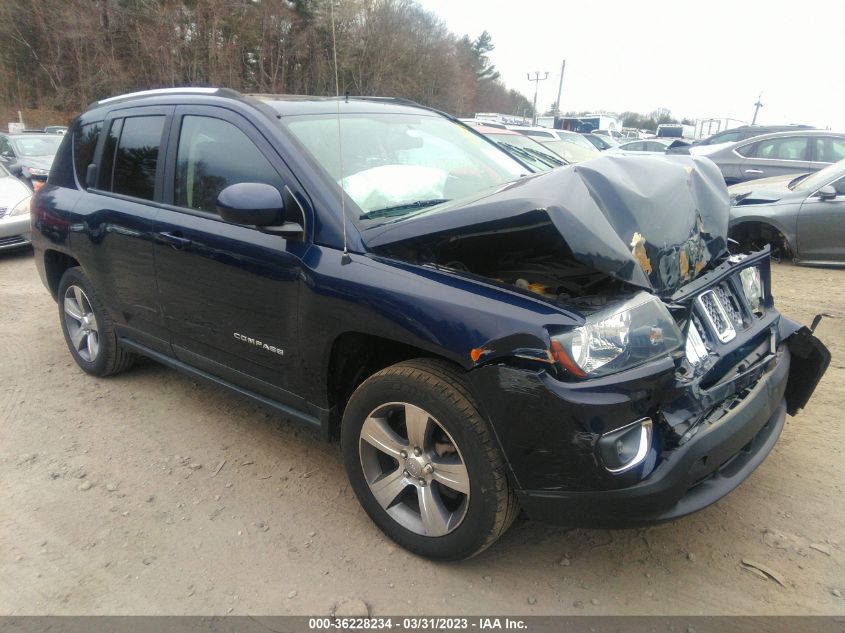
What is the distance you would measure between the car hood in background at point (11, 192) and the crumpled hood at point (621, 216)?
805cm

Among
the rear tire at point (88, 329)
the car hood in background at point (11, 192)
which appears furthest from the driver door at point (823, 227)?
the car hood in background at point (11, 192)

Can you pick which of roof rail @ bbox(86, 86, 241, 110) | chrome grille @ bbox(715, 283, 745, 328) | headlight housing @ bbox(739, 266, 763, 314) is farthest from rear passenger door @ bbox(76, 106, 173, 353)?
headlight housing @ bbox(739, 266, 763, 314)

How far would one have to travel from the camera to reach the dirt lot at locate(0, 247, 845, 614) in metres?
2.28

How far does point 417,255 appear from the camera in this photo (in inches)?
91.0

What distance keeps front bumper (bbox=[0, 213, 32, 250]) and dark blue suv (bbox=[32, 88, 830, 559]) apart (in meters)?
5.69

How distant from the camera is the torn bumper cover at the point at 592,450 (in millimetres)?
1918

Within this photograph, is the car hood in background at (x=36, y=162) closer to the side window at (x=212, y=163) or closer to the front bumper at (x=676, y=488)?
the side window at (x=212, y=163)

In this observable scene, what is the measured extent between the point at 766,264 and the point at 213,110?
9.49 feet

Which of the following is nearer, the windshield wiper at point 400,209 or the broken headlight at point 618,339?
the broken headlight at point 618,339

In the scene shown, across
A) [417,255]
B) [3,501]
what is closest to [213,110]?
[417,255]

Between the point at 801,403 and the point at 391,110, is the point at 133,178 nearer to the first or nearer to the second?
the point at 391,110

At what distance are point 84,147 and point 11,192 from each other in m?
5.83

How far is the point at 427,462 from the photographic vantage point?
→ 2342 mm

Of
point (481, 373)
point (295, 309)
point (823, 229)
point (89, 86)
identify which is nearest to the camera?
point (481, 373)
